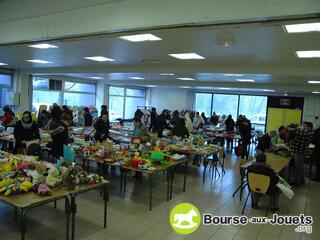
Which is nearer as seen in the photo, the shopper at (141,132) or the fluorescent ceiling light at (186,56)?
the fluorescent ceiling light at (186,56)

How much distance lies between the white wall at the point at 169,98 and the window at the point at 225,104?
183cm

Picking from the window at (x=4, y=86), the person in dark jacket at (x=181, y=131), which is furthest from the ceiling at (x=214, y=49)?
the window at (x=4, y=86)

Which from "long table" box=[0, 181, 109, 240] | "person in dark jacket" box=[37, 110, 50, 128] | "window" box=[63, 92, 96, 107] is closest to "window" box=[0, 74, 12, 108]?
"window" box=[63, 92, 96, 107]

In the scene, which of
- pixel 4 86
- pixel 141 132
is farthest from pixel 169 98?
pixel 141 132

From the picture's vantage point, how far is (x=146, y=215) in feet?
14.6

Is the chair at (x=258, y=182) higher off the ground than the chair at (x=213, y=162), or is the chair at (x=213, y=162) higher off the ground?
the chair at (x=258, y=182)

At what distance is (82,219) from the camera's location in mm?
4129

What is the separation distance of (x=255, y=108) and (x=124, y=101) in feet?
25.5

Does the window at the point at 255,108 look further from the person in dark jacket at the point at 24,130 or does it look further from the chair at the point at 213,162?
the person in dark jacket at the point at 24,130

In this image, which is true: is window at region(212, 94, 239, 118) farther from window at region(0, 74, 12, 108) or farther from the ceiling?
window at region(0, 74, 12, 108)

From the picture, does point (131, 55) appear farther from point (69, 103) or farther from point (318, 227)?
point (69, 103)

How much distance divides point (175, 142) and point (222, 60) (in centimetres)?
234

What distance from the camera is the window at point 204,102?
17641 mm

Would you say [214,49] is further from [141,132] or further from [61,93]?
[61,93]
